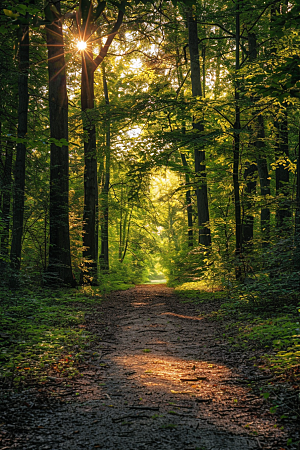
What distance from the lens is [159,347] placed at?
5.64 metres

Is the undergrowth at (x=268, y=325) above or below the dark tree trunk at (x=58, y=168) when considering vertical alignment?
below

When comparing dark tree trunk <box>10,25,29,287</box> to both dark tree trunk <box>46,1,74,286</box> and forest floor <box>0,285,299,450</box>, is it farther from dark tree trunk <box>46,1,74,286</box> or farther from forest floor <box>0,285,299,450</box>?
forest floor <box>0,285,299,450</box>

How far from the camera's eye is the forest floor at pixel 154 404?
2.57m

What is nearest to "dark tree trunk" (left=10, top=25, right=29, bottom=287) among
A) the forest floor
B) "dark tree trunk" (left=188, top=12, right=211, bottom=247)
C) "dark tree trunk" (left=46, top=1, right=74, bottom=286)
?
"dark tree trunk" (left=46, top=1, right=74, bottom=286)

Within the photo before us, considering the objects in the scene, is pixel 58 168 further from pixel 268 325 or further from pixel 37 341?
pixel 268 325

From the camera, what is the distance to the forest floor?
8.42ft

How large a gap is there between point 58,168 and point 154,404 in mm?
8752

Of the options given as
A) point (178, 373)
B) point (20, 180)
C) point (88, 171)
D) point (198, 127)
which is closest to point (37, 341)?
point (178, 373)

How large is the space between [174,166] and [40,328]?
842 centimetres

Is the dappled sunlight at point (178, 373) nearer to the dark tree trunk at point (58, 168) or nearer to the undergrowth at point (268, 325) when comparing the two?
the undergrowth at point (268, 325)

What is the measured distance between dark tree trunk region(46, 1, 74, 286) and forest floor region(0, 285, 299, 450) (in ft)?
17.3

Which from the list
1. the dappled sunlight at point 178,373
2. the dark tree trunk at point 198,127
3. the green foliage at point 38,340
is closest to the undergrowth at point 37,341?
the green foliage at point 38,340

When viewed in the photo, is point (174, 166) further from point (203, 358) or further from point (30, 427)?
point (30, 427)

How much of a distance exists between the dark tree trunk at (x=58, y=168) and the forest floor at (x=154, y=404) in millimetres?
5264
